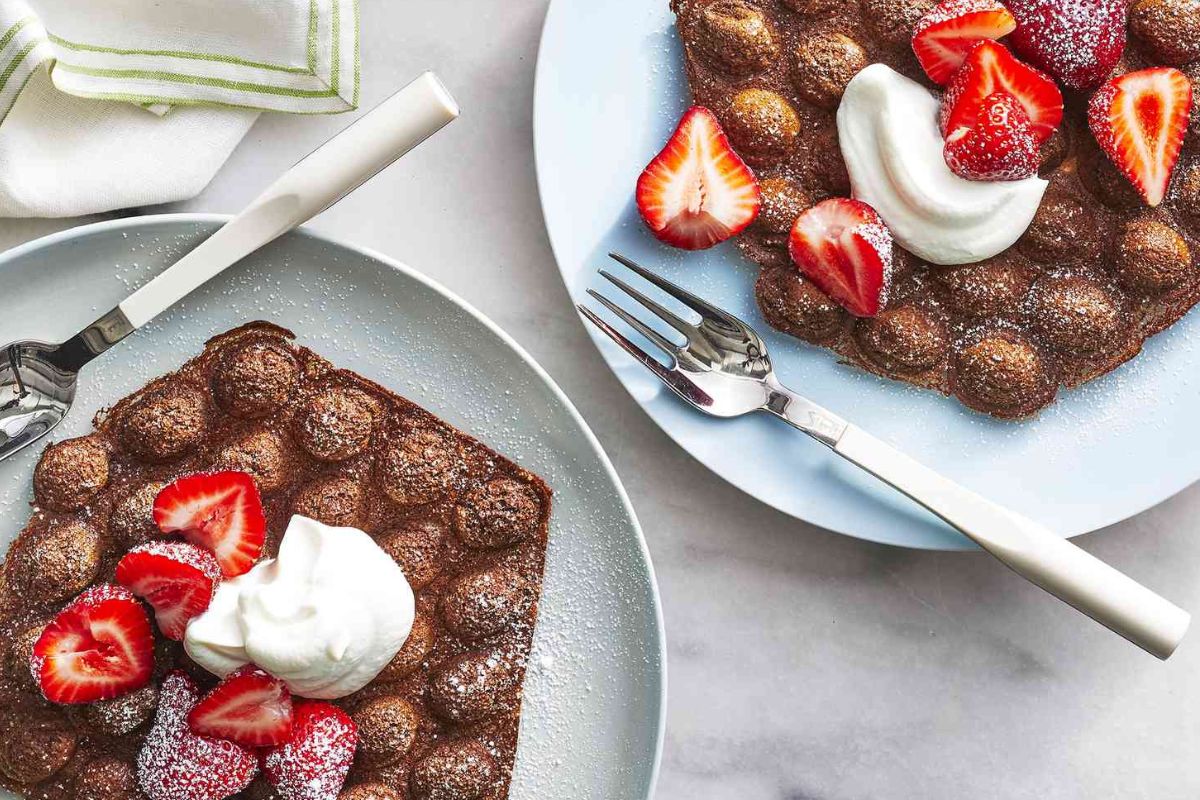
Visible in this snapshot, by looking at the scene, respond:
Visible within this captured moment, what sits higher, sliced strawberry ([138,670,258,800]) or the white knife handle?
the white knife handle

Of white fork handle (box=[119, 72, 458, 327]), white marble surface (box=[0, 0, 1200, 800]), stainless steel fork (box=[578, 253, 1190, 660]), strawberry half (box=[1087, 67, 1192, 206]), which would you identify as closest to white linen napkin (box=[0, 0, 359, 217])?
white marble surface (box=[0, 0, 1200, 800])

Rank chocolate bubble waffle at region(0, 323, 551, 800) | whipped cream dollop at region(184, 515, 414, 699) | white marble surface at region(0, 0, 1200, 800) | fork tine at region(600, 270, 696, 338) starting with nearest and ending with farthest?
whipped cream dollop at region(184, 515, 414, 699)
chocolate bubble waffle at region(0, 323, 551, 800)
fork tine at region(600, 270, 696, 338)
white marble surface at region(0, 0, 1200, 800)

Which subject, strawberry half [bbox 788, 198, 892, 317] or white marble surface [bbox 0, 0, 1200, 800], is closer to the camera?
strawberry half [bbox 788, 198, 892, 317]

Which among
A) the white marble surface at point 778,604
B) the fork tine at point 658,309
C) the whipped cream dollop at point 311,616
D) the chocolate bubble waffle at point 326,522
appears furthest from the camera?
the white marble surface at point 778,604

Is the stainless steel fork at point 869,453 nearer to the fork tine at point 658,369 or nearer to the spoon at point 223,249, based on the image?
the fork tine at point 658,369

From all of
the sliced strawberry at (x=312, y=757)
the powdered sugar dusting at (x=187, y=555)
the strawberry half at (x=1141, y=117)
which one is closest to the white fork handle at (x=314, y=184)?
the powdered sugar dusting at (x=187, y=555)

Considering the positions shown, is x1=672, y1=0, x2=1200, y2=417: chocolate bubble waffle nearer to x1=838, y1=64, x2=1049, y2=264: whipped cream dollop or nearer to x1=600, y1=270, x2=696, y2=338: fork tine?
x1=838, y1=64, x2=1049, y2=264: whipped cream dollop

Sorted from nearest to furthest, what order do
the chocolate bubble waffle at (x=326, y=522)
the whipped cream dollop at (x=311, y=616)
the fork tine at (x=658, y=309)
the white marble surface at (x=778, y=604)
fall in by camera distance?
the whipped cream dollop at (x=311, y=616) < the chocolate bubble waffle at (x=326, y=522) < the fork tine at (x=658, y=309) < the white marble surface at (x=778, y=604)

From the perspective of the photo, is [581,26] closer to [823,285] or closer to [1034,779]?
[823,285]
